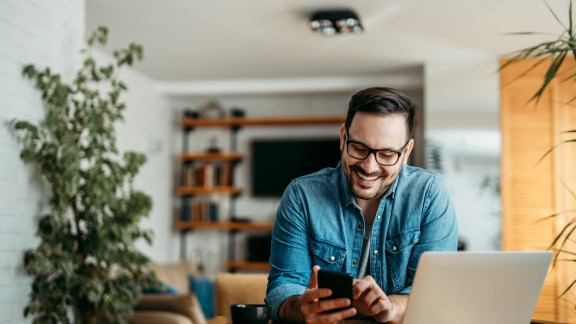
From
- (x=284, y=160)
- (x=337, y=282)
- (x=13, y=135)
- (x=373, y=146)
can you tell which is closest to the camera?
(x=337, y=282)

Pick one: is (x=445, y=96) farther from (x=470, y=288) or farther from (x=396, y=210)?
(x=470, y=288)

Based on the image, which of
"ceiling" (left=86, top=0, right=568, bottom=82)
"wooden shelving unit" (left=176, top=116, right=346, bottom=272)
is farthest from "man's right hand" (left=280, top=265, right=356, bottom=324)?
"wooden shelving unit" (left=176, top=116, right=346, bottom=272)

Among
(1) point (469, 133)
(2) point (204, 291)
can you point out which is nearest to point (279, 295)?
(2) point (204, 291)

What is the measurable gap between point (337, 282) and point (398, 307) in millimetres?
272

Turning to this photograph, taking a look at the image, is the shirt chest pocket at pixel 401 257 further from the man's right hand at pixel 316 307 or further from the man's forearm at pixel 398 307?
the man's right hand at pixel 316 307

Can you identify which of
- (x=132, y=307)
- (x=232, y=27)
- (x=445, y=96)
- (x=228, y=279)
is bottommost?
(x=132, y=307)

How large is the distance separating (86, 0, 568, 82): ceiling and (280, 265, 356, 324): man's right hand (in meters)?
2.86

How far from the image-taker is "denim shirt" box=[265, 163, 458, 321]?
1.78m

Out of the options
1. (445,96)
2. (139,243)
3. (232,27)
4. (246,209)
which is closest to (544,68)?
(445,96)

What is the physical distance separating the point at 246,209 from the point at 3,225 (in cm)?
386

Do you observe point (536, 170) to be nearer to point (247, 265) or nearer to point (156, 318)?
point (247, 265)

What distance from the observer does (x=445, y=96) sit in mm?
5578

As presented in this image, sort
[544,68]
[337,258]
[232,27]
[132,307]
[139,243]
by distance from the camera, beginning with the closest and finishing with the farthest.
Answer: [337,258] → [132,307] → [232,27] → [544,68] → [139,243]

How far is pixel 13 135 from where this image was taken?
124 inches
